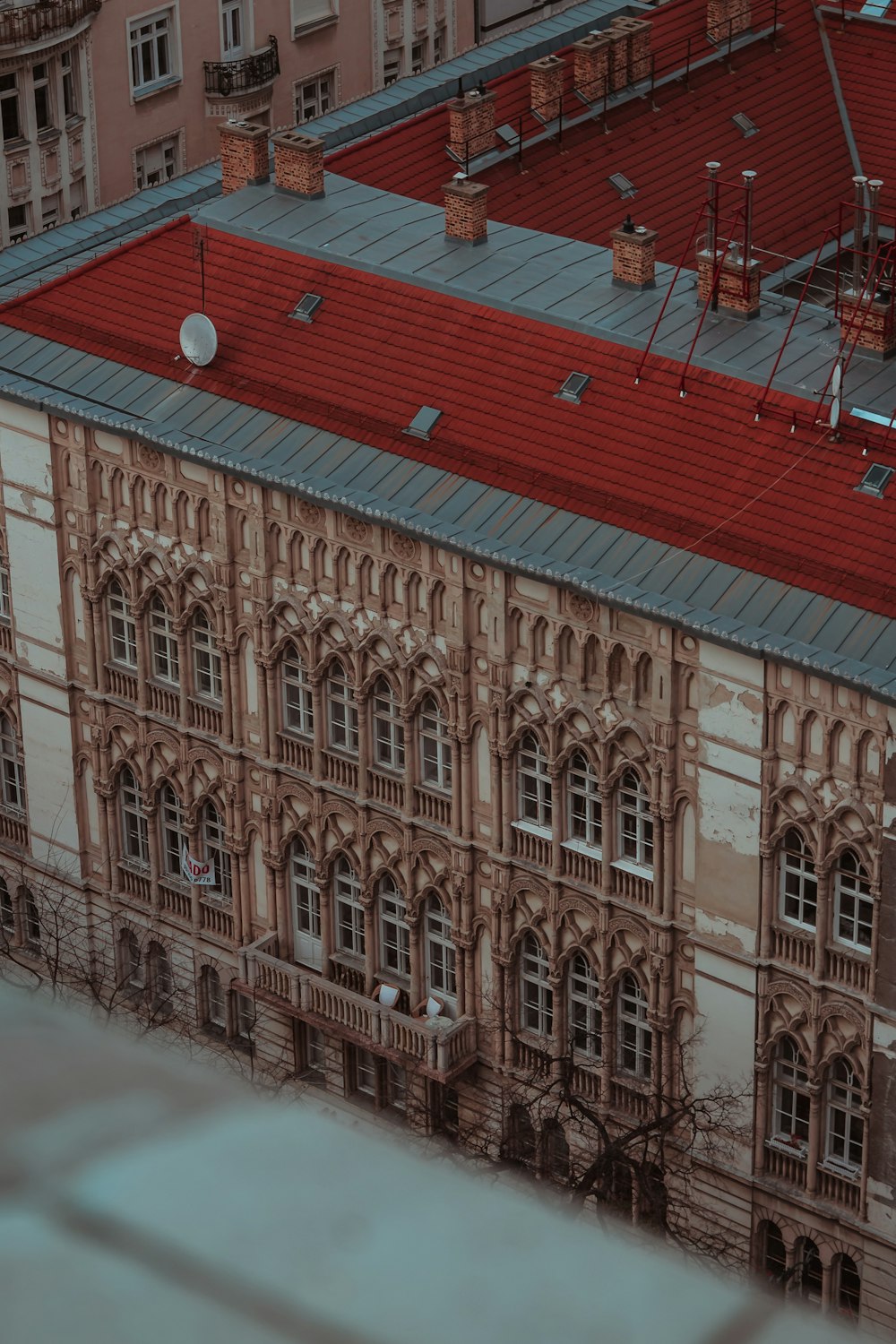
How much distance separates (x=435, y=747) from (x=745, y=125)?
21967mm

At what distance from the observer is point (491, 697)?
43.2m

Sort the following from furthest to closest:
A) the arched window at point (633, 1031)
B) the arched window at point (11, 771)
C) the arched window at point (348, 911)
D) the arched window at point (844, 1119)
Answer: the arched window at point (11, 771) < the arched window at point (348, 911) < the arched window at point (633, 1031) < the arched window at point (844, 1119)

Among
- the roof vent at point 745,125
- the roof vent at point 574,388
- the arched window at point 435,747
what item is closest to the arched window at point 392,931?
the arched window at point 435,747

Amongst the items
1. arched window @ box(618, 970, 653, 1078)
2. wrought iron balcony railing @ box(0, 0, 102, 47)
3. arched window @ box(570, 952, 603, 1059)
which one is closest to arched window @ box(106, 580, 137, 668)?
arched window @ box(570, 952, 603, 1059)

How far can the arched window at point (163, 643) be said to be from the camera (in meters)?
49.0

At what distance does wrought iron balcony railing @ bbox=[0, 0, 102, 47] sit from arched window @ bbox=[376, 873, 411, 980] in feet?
97.9

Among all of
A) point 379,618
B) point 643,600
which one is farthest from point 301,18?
point 643,600

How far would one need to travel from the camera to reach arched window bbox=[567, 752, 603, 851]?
4275 cm

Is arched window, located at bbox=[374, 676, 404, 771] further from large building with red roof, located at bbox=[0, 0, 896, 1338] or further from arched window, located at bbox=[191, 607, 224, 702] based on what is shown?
arched window, located at bbox=[191, 607, 224, 702]

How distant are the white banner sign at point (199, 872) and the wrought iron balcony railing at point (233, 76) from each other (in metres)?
31.2

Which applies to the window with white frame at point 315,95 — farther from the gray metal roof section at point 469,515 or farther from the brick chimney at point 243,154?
the gray metal roof section at point 469,515

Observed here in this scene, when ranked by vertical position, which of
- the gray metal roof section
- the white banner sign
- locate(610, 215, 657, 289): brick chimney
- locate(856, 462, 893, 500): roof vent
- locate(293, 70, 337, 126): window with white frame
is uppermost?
locate(610, 215, 657, 289): brick chimney

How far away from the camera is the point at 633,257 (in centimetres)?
4531

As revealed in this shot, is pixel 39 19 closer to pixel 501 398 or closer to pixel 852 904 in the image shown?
pixel 501 398
